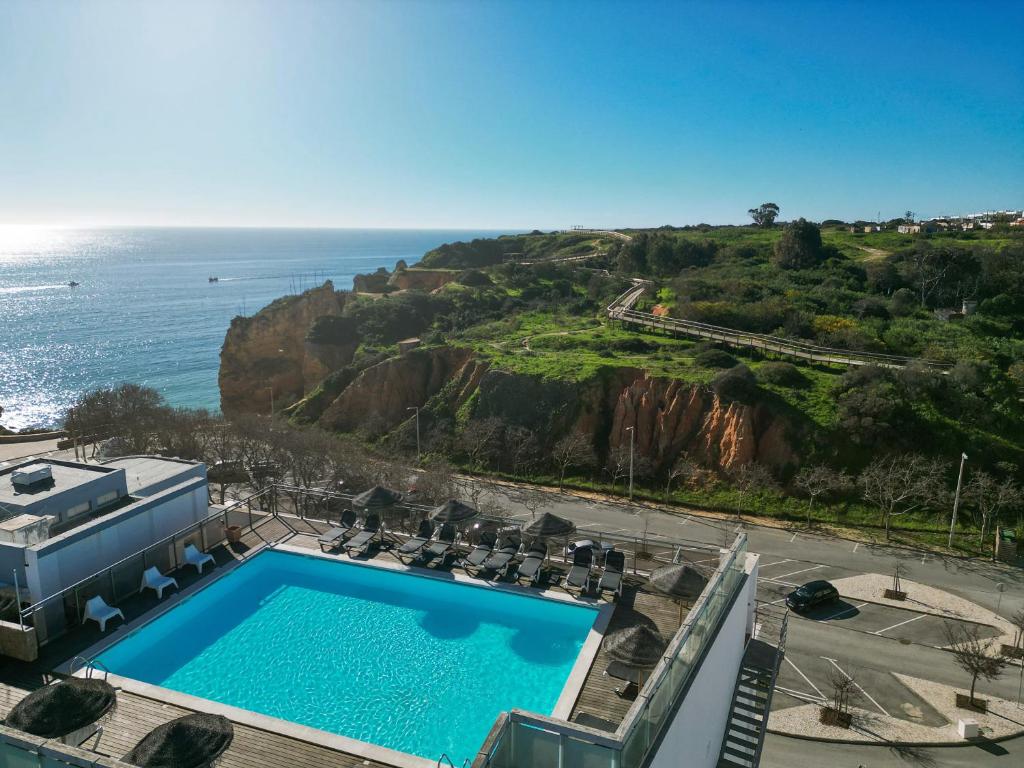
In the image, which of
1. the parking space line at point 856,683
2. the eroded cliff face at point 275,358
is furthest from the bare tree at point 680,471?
the eroded cliff face at point 275,358

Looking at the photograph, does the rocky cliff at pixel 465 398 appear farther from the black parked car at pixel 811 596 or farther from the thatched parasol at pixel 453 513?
the thatched parasol at pixel 453 513

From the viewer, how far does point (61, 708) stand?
875cm

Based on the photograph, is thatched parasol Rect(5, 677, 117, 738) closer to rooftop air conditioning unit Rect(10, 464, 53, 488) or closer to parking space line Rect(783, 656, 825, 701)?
rooftop air conditioning unit Rect(10, 464, 53, 488)

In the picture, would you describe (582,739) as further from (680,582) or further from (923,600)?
(923,600)

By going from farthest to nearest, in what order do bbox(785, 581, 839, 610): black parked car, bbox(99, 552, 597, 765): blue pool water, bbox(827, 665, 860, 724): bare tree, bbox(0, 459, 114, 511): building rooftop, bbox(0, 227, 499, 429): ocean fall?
bbox(0, 227, 499, 429): ocean < bbox(785, 581, 839, 610): black parked car < bbox(827, 665, 860, 724): bare tree < bbox(0, 459, 114, 511): building rooftop < bbox(99, 552, 597, 765): blue pool water

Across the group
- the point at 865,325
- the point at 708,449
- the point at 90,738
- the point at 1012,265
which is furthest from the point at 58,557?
the point at 1012,265

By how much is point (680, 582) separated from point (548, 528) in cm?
389

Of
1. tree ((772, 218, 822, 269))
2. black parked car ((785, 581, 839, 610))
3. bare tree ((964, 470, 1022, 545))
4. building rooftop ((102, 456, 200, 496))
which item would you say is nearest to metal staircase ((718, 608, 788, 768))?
black parked car ((785, 581, 839, 610))

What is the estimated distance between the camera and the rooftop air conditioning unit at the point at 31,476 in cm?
1488

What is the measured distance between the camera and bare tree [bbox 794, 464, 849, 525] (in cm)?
2858

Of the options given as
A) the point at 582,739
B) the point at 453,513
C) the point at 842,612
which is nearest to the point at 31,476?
the point at 453,513

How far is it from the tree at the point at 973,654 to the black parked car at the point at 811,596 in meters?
3.30

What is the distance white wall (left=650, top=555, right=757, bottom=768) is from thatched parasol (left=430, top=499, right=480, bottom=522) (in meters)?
7.31

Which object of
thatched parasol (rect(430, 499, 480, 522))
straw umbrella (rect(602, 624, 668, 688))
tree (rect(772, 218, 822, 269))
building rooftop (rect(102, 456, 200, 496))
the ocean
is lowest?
the ocean
